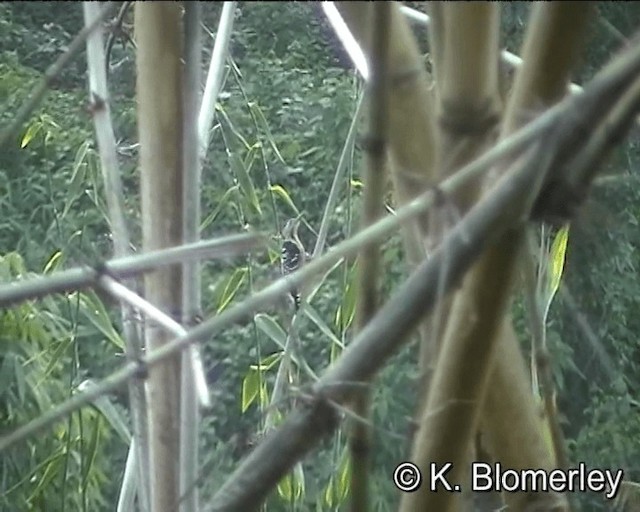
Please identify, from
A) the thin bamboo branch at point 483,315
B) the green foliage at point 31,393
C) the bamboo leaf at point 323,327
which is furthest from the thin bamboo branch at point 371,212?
the green foliage at point 31,393

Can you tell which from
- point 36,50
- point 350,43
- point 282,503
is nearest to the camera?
point 350,43

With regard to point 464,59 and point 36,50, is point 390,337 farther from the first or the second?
point 36,50

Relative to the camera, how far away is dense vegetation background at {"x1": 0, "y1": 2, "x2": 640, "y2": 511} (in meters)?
0.62

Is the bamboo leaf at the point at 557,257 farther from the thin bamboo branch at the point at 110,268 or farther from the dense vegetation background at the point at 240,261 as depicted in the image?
the thin bamboo branch at the point at 110,268

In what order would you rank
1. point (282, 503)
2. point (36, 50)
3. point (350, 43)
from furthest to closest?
point (36, 50) < point (282, 503) < point (350, 43)

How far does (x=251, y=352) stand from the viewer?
2.90ft

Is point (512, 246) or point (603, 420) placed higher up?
point (512, 246)

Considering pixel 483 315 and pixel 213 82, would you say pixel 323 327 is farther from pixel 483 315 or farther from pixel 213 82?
pixel 483 315

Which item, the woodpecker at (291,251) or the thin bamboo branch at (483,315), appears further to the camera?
the woodpecker at (291,251)

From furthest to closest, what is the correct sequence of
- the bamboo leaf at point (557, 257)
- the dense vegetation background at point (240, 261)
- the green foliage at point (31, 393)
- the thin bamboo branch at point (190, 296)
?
1. the green foliage at point (31, 393)
2. the dense vegetation background at point (240, 261)
3. the bamboo leaf at point (557, 257)
4. the thin bamboo branch at point (190, 296)

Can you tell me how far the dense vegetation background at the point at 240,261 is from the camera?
62 centimetres

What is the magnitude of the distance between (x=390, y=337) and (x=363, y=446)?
0.05 meters

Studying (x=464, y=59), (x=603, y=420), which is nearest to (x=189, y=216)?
(x=464, y=59)

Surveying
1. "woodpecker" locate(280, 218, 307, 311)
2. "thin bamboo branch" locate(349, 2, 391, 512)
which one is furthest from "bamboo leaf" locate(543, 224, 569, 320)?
"thin bamboo branch" locate(349, 2, 391, 512)
